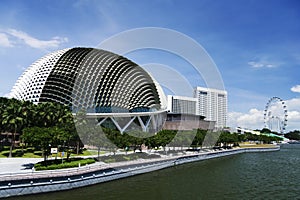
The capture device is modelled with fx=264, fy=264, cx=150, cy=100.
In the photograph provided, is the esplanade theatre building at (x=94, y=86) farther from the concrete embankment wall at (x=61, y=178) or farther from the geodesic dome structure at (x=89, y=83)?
the concrete embankment wall at (x=61, y=178)

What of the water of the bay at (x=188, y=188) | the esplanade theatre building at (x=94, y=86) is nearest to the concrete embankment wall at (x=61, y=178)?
the water of the bay at (x=188, y=188)

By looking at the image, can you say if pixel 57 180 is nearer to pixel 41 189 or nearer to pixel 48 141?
pixel 41 189

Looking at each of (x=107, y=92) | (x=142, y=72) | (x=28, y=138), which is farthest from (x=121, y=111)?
(x=28, y=138)

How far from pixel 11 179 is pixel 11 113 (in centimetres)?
2113

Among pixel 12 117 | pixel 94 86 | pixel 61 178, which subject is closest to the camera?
pixel 61 178

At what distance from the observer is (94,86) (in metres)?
81.3

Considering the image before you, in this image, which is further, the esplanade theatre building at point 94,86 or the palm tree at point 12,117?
the esplanade theatre building at point 94,86

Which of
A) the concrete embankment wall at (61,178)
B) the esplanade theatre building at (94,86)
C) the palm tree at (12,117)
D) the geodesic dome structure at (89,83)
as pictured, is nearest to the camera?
the concrete embankment wall at (61,178)

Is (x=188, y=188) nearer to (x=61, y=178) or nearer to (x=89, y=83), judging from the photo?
(x=61, y=178)

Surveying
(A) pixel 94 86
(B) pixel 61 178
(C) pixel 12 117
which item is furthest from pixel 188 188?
(A) pixel 94 86

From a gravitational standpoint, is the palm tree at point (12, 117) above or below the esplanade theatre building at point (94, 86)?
below

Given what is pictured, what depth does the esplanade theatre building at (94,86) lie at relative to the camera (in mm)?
75562

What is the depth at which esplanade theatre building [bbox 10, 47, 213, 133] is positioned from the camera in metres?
75.6

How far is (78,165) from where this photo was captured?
32.6m
